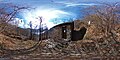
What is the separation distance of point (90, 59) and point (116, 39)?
1406 millimetres

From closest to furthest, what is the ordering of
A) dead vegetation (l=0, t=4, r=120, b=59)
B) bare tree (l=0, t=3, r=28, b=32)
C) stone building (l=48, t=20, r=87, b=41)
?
dead vegetation (l=0, t=4, r=120, b=59) → bare tree (l=0, t=3, r=28, b=32) → stone building (l=48, t=20, r=87, b=41)

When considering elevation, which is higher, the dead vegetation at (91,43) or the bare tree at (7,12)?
the bare tree at (7,12)

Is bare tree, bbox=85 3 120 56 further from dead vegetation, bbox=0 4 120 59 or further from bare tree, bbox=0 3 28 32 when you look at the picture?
bare tree, bbox=0 3 28 32

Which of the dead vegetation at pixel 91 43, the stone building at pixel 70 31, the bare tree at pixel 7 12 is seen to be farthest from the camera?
the stone building at pixel 70 31

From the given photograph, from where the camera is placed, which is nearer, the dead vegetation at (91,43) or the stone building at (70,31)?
the dead vegetation at (91,43)

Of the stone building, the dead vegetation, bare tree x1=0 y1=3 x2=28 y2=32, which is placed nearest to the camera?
the dead vegetation

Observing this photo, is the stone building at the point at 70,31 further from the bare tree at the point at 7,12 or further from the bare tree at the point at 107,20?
the bare tree at the point at 7,12

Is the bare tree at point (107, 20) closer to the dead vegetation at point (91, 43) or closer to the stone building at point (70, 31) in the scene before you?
the dead vegetation at point (91, 43)

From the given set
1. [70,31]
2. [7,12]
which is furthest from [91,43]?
[7,12]

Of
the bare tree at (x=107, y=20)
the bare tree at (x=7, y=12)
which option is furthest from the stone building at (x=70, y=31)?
the bare tree at (x=7, y=12)

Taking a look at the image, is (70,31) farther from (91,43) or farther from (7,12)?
(7,12)

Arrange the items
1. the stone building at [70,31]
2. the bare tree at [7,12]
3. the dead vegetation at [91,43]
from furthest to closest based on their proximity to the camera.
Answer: the stone building at [70,31] → the bare tree at [7,12] → the dead vegetation at [91,43]

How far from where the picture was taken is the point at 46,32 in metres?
7.21

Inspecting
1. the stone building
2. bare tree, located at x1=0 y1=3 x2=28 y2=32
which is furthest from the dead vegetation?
bare tree, located at x1=0 y1=3 x2=28 y2=32
